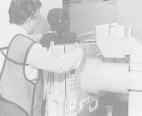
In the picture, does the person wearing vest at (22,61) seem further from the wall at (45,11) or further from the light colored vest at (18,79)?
the wall at (45,11)

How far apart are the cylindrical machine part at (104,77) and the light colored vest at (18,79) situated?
262mm

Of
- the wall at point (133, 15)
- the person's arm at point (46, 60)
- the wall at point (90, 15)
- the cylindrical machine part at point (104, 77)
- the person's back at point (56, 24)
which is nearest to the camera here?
the person's arm at point (46, 60)

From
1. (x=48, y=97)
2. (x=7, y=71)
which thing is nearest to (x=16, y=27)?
(x=7, y=71)

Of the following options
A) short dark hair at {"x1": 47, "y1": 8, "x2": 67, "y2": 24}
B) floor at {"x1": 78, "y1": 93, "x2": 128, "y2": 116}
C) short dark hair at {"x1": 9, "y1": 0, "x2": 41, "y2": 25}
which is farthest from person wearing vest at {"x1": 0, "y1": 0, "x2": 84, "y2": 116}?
floor at {"x1": 78, "y1": 93, "x2": 128, "y2": 116}

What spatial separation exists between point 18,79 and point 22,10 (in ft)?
0.93

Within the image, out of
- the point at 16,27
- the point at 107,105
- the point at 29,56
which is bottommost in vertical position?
the point at 107,105

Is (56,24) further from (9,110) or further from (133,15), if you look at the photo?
(133,15)

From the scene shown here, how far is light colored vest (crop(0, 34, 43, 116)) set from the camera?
2.35ft

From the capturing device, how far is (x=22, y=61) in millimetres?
724

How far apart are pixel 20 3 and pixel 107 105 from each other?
104 centimetres

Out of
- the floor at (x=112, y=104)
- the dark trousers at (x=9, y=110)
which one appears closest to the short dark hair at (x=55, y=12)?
the dark trousers at (x=9, y=110)

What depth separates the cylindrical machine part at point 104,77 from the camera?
0.87 meters

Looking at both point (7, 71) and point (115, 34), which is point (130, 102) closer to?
point (115, 34)

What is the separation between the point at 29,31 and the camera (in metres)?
0.81
